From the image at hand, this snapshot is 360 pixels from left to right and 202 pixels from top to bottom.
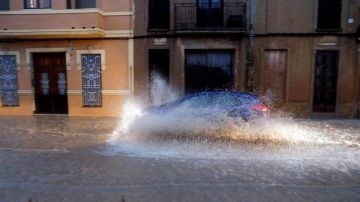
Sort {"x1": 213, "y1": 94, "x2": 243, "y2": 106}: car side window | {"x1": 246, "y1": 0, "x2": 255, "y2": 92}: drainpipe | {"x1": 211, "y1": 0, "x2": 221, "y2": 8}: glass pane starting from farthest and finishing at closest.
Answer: {"x1": 211, "y1": 0, "x2": 221, "y2": 8}: glass pane < {"x1": 246, "y1": 0, "x2": 255, "y2": 92}: drainpipe < {"x1": 213, "y1": 94, "x2": 243, "y2": 106}: car side window

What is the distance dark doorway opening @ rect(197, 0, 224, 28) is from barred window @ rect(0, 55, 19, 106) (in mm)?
9627

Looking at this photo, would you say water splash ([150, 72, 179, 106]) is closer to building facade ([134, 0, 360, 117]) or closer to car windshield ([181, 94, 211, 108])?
building facade ([134, 0, 360, 117])

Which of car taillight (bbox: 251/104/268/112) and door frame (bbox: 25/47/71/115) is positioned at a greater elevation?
door frame (bbox: 25/47/71/115)

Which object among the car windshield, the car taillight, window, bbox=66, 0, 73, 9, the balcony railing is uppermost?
window, bbox=66, 0, 73, 9

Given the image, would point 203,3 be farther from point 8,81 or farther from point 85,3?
point 8,81

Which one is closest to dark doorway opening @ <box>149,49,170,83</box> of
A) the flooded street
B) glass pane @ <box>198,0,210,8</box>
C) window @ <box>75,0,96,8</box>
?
glass pane @ <box>198,0,210,8</box>

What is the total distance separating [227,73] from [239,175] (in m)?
9.86

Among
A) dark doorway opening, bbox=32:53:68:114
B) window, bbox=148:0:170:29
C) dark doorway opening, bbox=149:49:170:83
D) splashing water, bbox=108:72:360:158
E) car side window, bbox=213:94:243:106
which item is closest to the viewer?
splashing water, bbox=108:72:360:158

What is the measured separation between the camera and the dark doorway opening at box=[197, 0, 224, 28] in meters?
15.6

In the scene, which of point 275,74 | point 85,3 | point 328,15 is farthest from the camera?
point 85,3

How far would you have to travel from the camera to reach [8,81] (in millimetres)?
16656

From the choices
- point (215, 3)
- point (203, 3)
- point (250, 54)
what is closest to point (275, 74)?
point (250, 54)

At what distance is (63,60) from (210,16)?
7677 mm

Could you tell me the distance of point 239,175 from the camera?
634 cm
